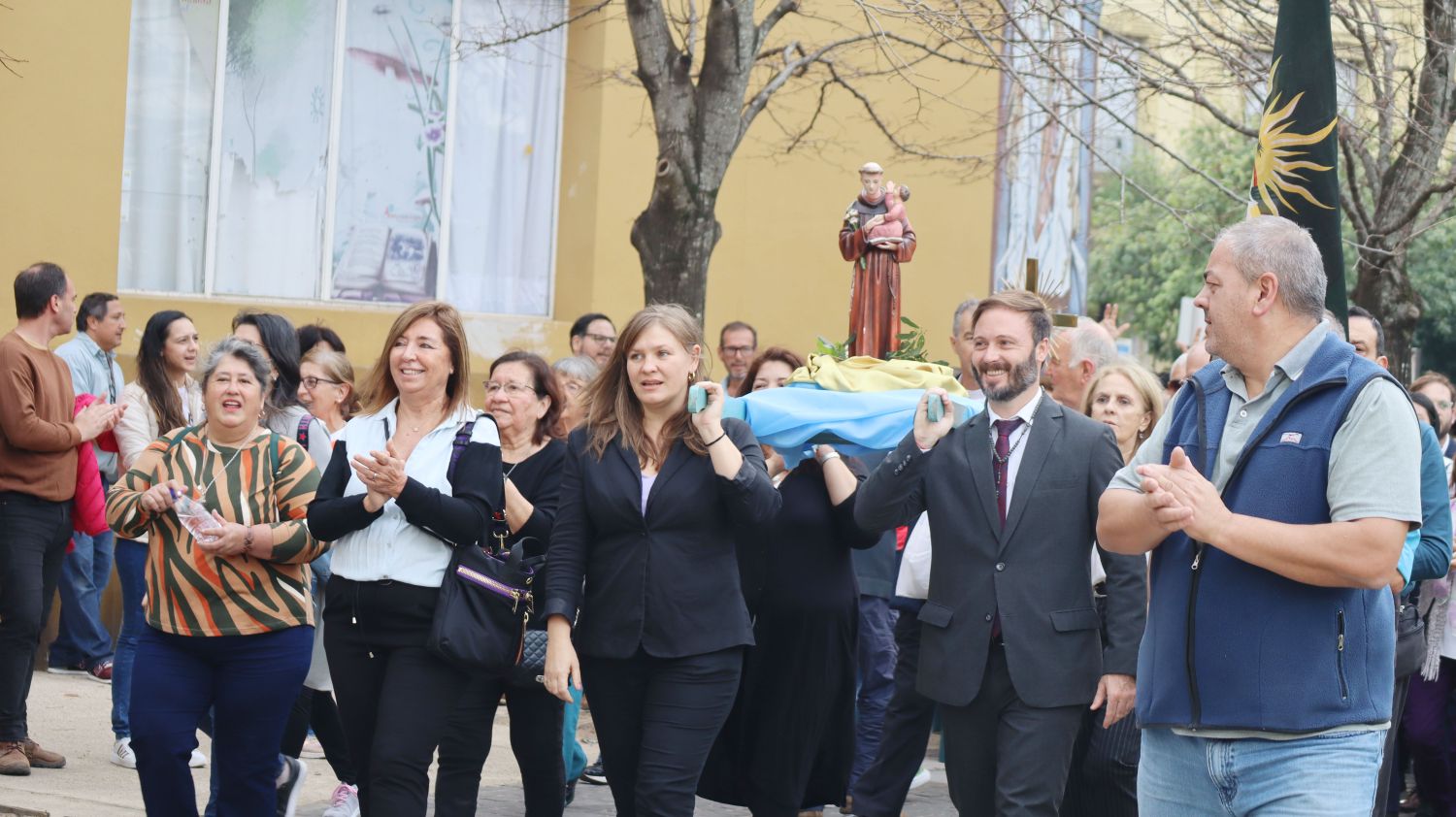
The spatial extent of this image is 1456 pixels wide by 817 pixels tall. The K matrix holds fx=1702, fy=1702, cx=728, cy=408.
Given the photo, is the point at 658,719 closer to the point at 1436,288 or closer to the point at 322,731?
the point at 322,731

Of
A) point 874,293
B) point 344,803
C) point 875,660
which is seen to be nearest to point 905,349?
point 874,293

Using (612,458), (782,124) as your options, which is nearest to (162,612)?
(612,458)

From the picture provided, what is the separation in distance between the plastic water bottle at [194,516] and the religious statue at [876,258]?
325 cm

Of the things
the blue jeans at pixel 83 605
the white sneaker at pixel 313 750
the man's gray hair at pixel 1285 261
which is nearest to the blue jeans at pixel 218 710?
the white sneaker at pixel 313 750

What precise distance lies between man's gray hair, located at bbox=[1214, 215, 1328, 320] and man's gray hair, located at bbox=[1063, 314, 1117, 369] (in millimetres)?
3954

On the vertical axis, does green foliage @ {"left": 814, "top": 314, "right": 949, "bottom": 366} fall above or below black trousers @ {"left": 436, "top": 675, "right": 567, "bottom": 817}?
above

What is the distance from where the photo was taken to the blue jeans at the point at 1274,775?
151 inches

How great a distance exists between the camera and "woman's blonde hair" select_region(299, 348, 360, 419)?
27.2ft

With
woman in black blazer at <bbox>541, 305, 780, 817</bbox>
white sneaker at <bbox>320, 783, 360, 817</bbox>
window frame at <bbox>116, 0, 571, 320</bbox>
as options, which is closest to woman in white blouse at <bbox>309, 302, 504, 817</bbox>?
woman in black blazer at <bbox>541, 305, 780, 817</bbox>

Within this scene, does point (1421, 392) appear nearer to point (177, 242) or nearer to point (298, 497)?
point (298, 497)

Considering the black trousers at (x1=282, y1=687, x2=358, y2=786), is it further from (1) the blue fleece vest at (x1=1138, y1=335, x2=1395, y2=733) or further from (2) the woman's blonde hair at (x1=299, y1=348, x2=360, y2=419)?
(1) the blue fleece vest at (x1=1138, y1=335, x2=1395, y2=733)

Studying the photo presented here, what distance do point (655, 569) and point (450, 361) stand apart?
1.13m

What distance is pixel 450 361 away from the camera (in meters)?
6.05

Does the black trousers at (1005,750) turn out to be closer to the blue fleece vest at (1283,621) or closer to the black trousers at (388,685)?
the blue fleece vest at (1283,621)
